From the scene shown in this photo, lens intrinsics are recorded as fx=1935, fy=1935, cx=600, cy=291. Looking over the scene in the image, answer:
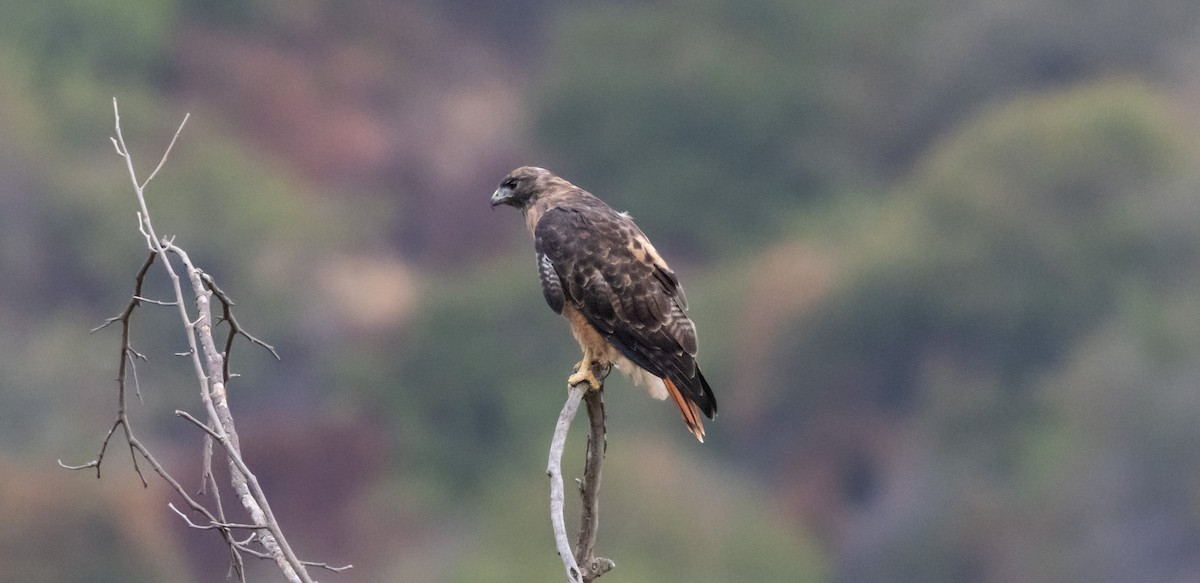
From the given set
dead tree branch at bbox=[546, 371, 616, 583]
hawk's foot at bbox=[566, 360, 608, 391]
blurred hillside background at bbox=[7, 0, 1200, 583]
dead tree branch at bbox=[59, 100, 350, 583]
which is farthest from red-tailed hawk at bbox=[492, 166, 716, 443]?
blurred hillside background at bbox=[7, 0, 1200, 583]

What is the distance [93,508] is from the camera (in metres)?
22.5

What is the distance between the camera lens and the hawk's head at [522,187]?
23.5ft

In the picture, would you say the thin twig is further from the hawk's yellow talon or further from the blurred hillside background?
the blurred hillside background

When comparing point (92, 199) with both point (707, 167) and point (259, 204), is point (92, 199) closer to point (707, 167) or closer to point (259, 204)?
point (259, 204)

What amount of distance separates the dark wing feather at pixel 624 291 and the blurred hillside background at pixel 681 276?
1360 centimetres

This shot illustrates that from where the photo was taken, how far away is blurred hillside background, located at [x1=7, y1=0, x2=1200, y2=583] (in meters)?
24.8

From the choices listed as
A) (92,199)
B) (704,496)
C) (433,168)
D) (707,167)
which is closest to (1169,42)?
(707,167)

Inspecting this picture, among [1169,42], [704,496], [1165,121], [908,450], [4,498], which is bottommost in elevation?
[4,498]

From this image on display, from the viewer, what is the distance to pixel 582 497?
15.8 ft

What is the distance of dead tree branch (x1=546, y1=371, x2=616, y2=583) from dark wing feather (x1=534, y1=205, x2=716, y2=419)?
3.71 feet

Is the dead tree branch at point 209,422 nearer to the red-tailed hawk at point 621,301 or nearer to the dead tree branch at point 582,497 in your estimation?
the dead tree branch at point 582,497

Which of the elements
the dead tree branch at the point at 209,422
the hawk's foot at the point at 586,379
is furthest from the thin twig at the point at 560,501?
the hawk's foot at the point at 586,379

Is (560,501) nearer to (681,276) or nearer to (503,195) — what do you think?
(503,195)

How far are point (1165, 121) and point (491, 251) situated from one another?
38.9 ft
